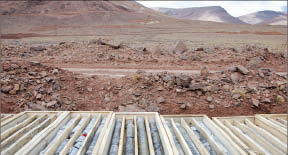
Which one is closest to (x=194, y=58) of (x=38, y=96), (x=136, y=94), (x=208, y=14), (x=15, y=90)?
(x=136, y=94)

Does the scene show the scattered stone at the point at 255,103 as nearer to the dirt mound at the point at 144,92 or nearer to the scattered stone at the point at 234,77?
the dirt mound at the point at 144,92

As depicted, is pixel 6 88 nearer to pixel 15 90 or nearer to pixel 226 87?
pixel 15 90

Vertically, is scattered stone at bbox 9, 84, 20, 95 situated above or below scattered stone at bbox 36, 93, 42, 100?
above

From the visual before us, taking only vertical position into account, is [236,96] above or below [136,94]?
below

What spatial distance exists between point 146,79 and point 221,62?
790cm

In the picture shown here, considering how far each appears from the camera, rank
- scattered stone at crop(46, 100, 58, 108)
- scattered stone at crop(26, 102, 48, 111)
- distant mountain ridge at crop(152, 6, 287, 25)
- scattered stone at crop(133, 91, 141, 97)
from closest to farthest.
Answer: scattered stone at crop(26, 102, 48, 111), scattered stone at crop(46, 100, 58, 108), scattered stone at crop(133, 91, 141, 97), distant mountain ridge at crop(152, 6, 287, 25)

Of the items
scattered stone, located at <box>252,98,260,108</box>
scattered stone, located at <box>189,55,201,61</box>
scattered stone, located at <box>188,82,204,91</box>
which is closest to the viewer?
scattered stone, located at <box>252,98,260,108</box>

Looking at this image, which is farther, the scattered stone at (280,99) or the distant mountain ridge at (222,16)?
the distant mountain ridge at (222,16)

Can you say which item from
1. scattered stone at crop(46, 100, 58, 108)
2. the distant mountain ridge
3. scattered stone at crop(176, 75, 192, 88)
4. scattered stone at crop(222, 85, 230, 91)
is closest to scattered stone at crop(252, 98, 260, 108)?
scattered stone at crop(222, 85, 230, 91)

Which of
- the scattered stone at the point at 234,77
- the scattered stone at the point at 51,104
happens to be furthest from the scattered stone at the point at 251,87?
the scattered stone at the point at 51,104

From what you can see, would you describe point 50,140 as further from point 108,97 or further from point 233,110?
point 233,110

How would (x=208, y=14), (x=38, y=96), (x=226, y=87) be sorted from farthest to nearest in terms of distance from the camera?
(x=208, y=14) < (x=226, y=87) < (x=38, y=96)

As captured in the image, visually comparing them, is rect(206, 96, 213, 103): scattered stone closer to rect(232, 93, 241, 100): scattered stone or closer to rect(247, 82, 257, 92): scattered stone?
rect(232, 93, 241, 100): scattered stone

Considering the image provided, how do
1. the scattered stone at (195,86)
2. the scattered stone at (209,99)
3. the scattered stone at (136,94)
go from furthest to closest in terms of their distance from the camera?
the scattered stone at (195,86)
the scattered stone at (136,94)
the scattered stone at (209,99)
